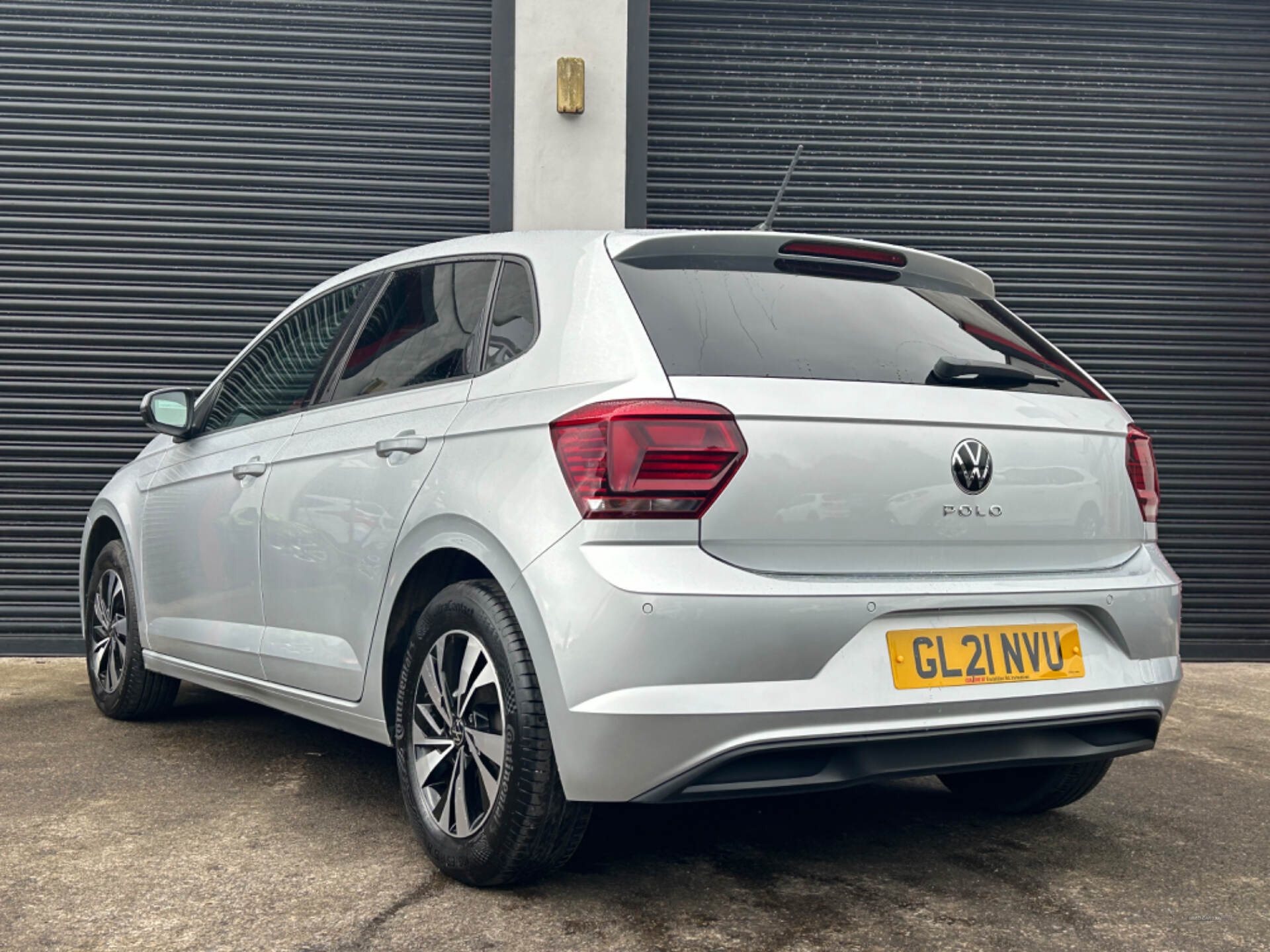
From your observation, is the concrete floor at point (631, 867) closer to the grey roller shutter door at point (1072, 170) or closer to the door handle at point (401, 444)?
the door handle at point (401, 444)

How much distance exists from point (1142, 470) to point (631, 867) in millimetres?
1638

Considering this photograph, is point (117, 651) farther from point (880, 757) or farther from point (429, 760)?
point (880, 757)

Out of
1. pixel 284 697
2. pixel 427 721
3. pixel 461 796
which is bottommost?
pixel 284 697

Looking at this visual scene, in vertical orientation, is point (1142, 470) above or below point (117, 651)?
above

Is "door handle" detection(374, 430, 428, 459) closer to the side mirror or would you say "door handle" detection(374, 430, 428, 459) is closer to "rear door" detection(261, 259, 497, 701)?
"rear door" detection(261, 259, 497, 701)

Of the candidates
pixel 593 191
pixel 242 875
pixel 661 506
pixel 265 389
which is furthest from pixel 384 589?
pixel 593 191

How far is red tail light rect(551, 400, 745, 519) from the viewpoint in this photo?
251 centimetres

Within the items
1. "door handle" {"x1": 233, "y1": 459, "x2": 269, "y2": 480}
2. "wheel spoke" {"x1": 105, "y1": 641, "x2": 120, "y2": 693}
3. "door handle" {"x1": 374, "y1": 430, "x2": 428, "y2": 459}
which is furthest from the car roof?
"wheel spoke" {"x1": 105, "y1": 641, "x2": 120, "y2": 693}

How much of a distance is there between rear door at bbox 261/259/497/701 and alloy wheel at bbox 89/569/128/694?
1500 millimetres

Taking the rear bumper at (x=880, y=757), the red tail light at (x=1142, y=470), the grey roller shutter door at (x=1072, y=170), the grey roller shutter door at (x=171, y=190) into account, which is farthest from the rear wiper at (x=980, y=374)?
the grey roller shutter door at (x=171, y=190)

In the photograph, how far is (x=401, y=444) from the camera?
3223mm

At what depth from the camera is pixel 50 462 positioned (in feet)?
23.0

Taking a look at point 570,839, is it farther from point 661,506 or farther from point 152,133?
point 152,133

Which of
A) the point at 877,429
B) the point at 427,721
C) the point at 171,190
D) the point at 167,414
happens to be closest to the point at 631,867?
the point at 427,721
